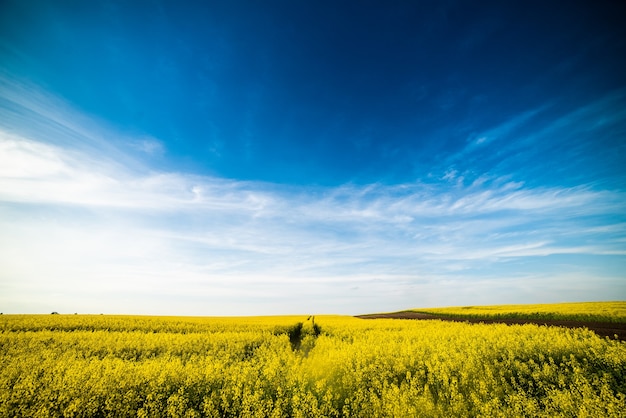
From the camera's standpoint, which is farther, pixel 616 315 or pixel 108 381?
pixel 616 315

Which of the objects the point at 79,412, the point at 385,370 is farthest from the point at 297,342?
the point at 79,412

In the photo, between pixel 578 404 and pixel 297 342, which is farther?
pixel 297 342

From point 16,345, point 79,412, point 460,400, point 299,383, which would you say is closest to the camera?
point 79,412

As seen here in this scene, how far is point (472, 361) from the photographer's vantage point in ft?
32.8

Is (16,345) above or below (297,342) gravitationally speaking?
above

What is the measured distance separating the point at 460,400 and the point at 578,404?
8.17ft

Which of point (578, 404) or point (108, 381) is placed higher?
point (108, 381)

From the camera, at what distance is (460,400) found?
24.5 ft

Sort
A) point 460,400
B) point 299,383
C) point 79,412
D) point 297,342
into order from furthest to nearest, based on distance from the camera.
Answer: point 297,342 → point 299,383 → point 460,400 → point 79,412

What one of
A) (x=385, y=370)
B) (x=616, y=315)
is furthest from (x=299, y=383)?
(x=616, y=315)

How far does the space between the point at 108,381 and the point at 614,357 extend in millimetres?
15814

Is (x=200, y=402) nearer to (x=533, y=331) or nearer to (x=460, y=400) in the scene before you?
(x=460, y=400)

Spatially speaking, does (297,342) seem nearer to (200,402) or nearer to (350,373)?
(350,373)

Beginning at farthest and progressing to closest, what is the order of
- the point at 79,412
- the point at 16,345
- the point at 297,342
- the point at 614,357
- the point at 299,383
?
1. the point at 297,342
2. the point at 16,345
3. the point at 614,357
4. the point at 299,383
5. the point at 79,412
